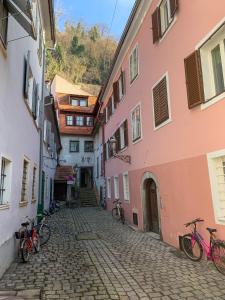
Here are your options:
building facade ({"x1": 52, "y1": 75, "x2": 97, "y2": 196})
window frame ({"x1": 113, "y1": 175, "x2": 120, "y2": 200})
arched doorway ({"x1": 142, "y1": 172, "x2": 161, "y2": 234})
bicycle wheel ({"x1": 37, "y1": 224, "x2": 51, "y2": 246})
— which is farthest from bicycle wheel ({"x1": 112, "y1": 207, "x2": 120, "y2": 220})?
building facade ({"x1": 52, "y1": 75, "x2": 97, "y2": 196})

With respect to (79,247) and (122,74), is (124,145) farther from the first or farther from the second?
(79,247)

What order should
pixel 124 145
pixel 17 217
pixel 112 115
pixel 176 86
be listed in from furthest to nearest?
1. pixel 112 115
2. pixel 124 145
3. pixel 176 86
4. pixel 17 217

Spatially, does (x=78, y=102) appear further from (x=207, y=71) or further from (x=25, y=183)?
(x=207, y=71)

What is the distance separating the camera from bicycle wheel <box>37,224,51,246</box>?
29.7 ft

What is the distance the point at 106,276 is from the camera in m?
5.86

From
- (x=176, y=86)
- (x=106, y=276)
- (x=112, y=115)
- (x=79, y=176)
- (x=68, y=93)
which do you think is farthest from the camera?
(x=68, y=93)

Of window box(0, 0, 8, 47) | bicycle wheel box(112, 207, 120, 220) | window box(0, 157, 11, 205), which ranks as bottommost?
bicycle wheel box(112, 207, 120, 220)

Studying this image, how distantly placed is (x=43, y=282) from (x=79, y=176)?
2445 centimetres

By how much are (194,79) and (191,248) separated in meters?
4.33

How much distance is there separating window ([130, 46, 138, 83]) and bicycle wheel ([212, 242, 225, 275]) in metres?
8.52

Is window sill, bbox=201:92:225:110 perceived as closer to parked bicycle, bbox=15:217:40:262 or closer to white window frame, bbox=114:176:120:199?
parked bicycle, bbox=15:217:40:262

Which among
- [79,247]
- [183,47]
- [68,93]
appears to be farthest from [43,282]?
[68,93]

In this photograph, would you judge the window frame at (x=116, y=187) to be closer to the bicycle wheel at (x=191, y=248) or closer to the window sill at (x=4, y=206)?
the bicycle wheel at (x=191, y=248)

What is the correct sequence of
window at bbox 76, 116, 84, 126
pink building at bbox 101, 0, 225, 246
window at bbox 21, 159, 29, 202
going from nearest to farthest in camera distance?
pink building at bbox 101, 0, 225, 246
window at bbox 21, 159, 29, 202
window at bbox 76, 116, 84, 126
